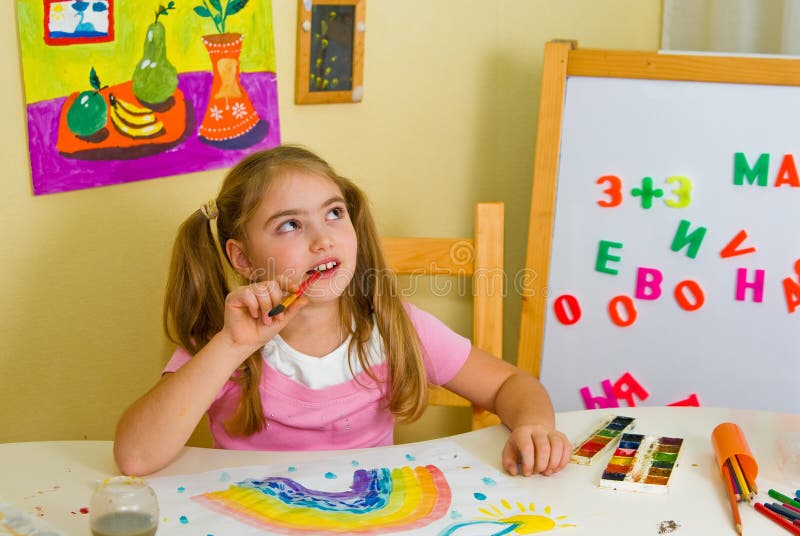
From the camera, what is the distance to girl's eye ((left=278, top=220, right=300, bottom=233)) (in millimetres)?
1285

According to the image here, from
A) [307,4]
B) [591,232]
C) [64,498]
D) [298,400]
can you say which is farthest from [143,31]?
[591,232]

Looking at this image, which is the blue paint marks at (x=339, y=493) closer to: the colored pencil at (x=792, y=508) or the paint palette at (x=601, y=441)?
the paint palette at (x=601, y=441)

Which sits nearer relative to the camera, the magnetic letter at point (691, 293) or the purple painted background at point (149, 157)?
the purple painted background at point (149, 157)

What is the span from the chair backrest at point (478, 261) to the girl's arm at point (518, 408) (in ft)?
0.56

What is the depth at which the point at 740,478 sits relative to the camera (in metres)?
1.03

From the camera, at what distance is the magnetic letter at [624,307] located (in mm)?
1848

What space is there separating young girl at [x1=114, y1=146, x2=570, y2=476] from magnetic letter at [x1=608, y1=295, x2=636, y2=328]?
1.66 feet

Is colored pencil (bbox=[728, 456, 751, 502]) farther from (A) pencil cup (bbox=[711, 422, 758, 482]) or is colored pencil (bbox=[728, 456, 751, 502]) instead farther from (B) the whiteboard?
(B) the whiteboard

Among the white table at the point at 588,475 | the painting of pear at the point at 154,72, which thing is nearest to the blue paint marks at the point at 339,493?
the white table at the point at 588,475

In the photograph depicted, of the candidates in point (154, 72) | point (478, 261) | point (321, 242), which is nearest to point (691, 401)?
point (478, 261)

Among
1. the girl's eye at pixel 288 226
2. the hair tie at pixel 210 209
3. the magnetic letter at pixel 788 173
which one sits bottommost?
the girl's eye at pixel 288 226

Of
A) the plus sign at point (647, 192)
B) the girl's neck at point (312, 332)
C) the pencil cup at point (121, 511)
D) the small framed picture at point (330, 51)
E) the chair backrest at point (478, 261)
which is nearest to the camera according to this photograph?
the pencil cup at point (121, 511)

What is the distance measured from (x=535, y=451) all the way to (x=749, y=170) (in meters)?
0.92

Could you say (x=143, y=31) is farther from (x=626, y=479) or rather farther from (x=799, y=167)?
(x=799, y=167)
